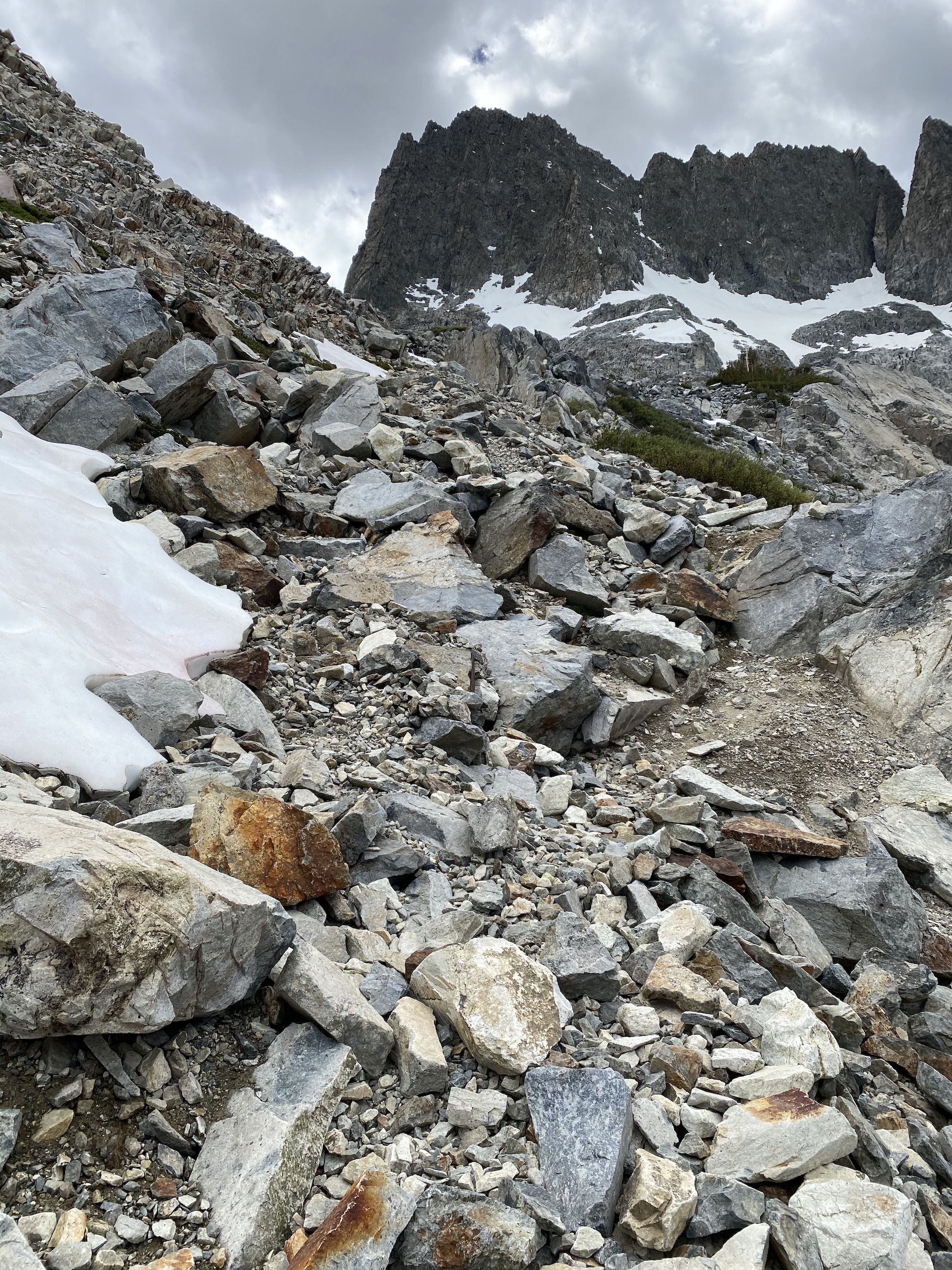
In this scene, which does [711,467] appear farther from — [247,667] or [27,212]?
[27,212]

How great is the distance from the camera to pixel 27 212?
1633 centimetres

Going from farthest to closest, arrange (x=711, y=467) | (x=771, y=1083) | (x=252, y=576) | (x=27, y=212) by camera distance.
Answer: (x=27, y=212), (x=711, y=467), (x=252, y=576), (x=771, y=1083)

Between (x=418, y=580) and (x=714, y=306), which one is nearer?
(x=418, y=580)

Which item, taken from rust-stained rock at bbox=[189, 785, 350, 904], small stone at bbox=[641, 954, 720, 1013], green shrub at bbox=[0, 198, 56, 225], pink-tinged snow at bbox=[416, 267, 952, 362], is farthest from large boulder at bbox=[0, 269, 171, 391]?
pink-tinged snow at bbox=[416, 267, 952, 362]

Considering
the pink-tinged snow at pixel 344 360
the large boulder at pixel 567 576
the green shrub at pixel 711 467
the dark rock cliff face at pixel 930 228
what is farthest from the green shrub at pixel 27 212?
the dark rock cliff face at pixel 930 228

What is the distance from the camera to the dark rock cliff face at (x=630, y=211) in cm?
14825

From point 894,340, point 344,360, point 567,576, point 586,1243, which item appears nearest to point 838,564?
point 567,576

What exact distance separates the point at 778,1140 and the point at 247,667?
4941 mm

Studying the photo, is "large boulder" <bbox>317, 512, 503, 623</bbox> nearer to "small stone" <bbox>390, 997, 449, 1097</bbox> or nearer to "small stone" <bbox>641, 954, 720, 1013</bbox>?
"small stone" <bbox>641, 954, 720, 1013</bbox>

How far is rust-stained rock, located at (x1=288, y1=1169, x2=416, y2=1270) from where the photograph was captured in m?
2.23

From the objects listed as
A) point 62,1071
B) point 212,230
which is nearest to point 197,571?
point 62,1071

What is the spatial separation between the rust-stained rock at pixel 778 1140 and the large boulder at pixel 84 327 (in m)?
11.2

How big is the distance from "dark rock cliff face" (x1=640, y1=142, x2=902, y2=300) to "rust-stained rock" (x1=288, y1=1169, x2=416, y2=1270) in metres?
165

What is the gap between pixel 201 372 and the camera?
35.7 feet
